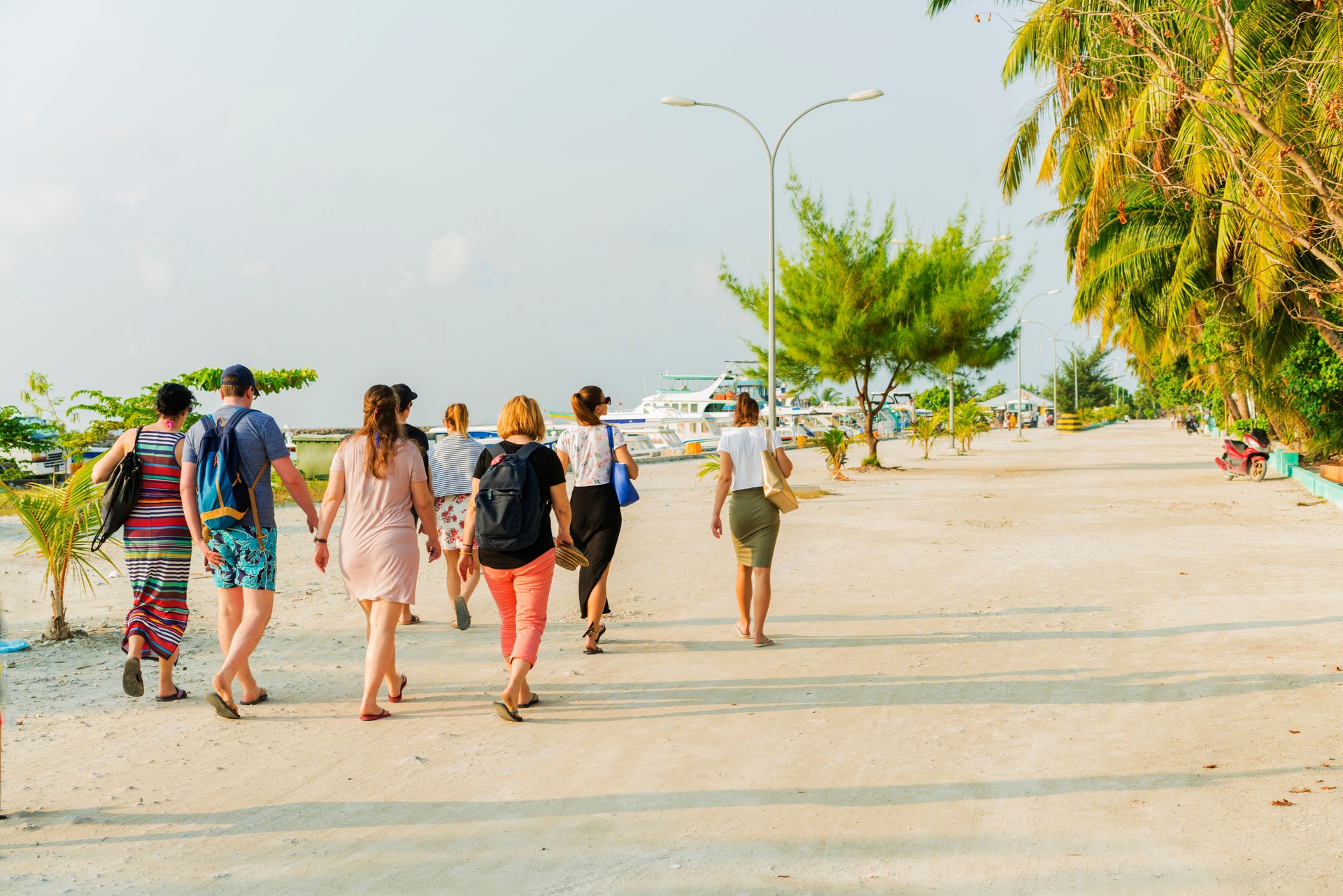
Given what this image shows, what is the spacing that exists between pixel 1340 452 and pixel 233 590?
80.3 feet

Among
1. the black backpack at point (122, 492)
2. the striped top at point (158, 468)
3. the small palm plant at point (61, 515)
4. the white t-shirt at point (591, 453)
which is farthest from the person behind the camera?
the small palm plant at point (61, 515)

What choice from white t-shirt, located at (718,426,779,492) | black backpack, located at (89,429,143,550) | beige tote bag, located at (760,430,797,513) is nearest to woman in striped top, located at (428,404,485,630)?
white t-shirt, located at (718,426,779,492)

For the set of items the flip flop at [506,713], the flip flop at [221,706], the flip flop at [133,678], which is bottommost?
the flip flop at [506,713]

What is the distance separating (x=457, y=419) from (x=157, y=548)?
258 centimetres

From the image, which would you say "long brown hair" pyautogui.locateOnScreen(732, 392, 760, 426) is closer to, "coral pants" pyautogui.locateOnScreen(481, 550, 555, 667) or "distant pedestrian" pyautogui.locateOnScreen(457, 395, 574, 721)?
"distant pedestrian" pyautogui.locateOnScreen(457, 395, 574, 721)

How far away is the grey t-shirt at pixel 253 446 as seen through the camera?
5.70 metres

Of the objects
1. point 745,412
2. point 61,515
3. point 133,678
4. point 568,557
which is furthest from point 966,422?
point 133,678

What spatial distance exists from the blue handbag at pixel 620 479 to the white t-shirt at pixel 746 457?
728 millimetres

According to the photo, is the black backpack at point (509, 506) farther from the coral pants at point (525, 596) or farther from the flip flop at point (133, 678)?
the flip flop at point (133, 678)

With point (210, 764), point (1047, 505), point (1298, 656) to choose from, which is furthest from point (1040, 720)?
point (1047, 505)

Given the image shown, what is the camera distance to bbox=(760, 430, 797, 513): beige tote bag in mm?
7441

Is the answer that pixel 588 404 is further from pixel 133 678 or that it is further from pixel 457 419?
pixel 133 678

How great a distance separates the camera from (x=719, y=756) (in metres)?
5.05

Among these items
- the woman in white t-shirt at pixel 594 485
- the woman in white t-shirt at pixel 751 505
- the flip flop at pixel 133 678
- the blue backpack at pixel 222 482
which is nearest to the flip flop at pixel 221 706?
the flip flop at pixel 133 678
